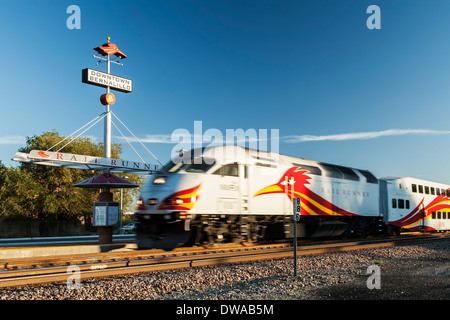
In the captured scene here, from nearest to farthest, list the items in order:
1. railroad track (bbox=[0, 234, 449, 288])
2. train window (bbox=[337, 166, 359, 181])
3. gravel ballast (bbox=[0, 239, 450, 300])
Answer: gravel ballast (bbox=[0, 239, 450, 300]) → railroad track (bbox=[0, 234, 449, 288]) → train window (bbox=[337, 166, 359, 181])

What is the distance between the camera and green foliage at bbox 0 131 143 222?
142 ft

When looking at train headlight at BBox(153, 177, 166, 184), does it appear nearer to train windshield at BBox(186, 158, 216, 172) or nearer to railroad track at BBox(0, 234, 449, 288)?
train windshield at BBox(186, 158, 216, 172)

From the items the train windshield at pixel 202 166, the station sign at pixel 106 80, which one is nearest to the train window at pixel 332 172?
the train windshield at pixel 202 166

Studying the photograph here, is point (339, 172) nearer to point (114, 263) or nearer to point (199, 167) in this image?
point (199, 167)

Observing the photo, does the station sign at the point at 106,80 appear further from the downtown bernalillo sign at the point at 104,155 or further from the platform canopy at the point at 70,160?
the platform canopy at the point at 70,160

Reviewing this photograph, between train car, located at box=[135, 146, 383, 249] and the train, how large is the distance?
0.11 feet

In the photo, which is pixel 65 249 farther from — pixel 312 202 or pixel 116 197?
pixel 116 197

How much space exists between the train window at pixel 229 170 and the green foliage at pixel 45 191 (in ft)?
105

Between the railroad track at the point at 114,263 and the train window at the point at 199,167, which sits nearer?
the railroad track at the point at 114,263

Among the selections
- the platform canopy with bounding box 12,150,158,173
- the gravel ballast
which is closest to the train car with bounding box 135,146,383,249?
the gravel ballast

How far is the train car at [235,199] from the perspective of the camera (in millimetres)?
13438
